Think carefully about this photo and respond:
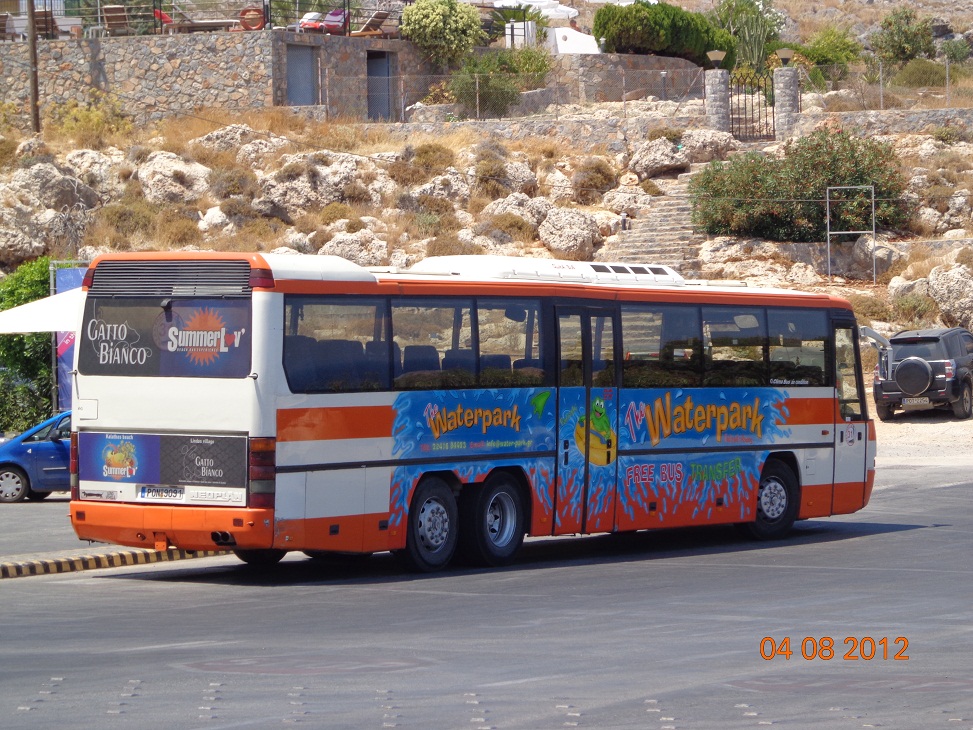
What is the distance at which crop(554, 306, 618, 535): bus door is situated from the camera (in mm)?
15578

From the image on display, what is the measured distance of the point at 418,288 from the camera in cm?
1434

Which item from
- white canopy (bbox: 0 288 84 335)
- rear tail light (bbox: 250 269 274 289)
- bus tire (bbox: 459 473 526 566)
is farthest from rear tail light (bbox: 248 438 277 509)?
white canopy (bbox: 0 288 84 335)

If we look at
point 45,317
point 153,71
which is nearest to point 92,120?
point 153,71

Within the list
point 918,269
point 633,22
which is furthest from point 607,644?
point 633,22

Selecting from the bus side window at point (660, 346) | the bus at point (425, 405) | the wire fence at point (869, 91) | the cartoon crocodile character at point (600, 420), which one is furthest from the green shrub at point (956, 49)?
the cartoon crocodile character at point (600, 420)

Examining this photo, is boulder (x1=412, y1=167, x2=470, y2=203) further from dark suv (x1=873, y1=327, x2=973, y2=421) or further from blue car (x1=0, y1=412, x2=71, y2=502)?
blue car (x1=0, y1=412, x2=71, y2=502)

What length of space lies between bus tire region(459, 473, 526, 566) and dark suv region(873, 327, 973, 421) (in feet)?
59.9

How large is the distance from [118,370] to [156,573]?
8.62 feet

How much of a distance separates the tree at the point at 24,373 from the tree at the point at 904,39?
186 feet

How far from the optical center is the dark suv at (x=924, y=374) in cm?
3145

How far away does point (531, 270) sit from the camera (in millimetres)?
15742

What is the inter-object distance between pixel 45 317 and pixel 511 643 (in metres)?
15.1

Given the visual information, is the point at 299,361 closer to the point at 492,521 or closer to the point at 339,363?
the point at 339,363
